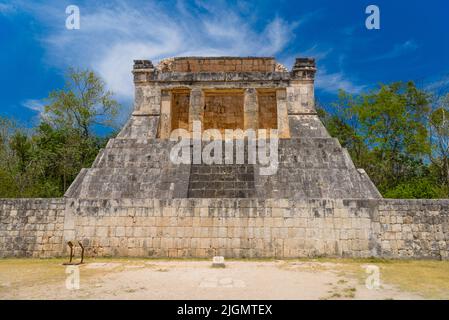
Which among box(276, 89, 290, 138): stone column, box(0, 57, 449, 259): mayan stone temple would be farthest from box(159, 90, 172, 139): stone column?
box(276, 89, 290, 138): stone column

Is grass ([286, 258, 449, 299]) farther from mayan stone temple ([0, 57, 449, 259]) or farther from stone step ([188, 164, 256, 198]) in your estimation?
stone step ([188, 164, 256, 198])

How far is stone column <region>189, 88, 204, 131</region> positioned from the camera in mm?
14875

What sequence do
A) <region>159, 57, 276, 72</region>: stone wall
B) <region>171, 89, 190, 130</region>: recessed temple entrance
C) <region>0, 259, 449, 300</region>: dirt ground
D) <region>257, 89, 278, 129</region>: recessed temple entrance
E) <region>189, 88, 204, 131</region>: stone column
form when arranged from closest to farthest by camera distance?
<region>0, 259, 449, 300</region>: dirt ground → <region>189, 88, 204, 131</region>: stone column → <region>257, 89, 278, 129</region>: recessed temple entrance → <region>171, 89, 190, 130</region>: recessed temple entrance → <region>159, 57, 276, 72</region>: stone wall

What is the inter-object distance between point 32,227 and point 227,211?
190 inches

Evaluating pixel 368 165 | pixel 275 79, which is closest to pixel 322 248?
pixel 275 79

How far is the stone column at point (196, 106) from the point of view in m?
14.9

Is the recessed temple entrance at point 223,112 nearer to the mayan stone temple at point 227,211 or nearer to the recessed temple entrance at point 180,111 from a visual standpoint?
the recessed temple entrance at point 180,111

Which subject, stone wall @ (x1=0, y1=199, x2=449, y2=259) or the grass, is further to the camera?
stone wall @ (x1=0, y1=199, x2=449, y2=259)

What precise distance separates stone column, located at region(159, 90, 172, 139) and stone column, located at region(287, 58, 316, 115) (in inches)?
198

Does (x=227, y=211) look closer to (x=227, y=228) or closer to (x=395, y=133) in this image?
(x=227, y=228)

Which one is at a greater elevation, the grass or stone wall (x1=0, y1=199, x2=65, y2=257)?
stone wall (x1=0, y1=199, x2=65, y2=257)

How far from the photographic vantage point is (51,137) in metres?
21.4

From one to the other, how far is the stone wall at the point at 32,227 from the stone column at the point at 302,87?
10.00m
